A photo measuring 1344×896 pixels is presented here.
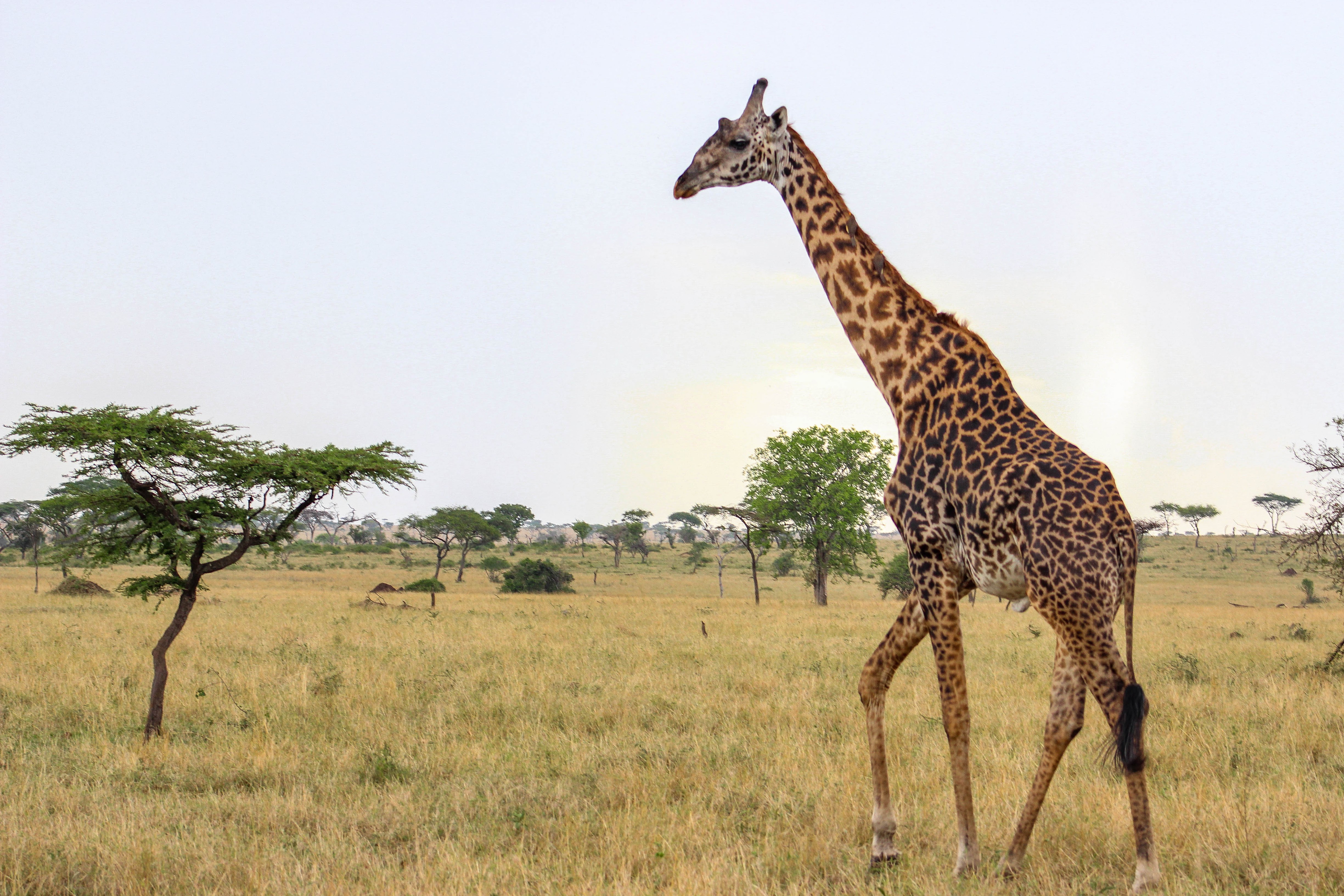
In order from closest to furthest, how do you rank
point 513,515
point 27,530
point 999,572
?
point 999,572 < point 27,530 < point 513,515

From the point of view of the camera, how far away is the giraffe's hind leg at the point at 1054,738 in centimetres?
503

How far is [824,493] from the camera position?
A: 117 feet

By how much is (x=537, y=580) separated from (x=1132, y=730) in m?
37.7

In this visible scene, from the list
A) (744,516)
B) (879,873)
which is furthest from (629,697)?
(744,516)

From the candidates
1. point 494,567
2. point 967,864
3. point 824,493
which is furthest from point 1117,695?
point 494,567

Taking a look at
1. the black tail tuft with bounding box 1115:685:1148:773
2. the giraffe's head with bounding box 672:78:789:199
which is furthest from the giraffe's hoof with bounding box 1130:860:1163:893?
the giraffe's head with bounding box 672:78:789:199

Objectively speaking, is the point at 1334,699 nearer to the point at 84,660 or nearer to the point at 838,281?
the point at 838,281

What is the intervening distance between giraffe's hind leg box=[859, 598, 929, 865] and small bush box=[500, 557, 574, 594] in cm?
3539

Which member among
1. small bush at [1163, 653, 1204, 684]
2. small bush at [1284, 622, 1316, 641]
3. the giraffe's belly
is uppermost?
the giraffe's belly

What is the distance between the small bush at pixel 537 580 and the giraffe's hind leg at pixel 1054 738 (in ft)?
118

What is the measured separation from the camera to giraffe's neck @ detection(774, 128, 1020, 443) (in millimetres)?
5582

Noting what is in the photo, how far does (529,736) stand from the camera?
920cm

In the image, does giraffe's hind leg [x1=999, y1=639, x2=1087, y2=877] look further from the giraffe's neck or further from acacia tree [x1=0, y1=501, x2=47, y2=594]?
acacia tree [x1=0, y1=501, x2=47, y2=594]

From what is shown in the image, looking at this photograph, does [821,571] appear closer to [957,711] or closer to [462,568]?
[462,568]
